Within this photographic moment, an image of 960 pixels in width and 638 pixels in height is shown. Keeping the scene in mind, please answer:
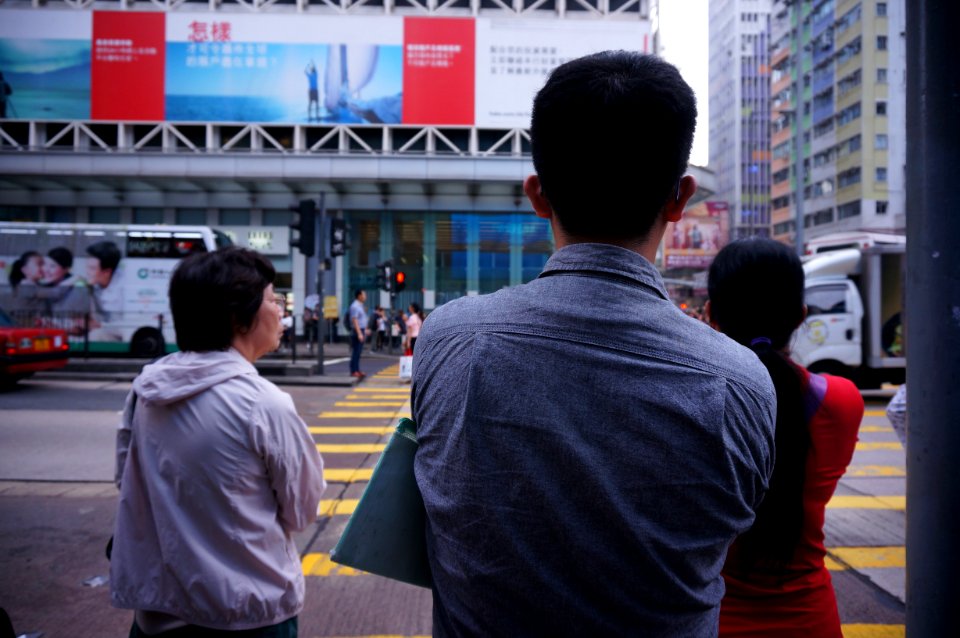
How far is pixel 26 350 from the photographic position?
36.9ft

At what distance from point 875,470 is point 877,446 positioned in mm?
1518

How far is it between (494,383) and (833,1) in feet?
214

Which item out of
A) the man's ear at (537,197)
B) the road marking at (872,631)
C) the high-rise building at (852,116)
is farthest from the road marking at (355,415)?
the high-rise building at (852,116)

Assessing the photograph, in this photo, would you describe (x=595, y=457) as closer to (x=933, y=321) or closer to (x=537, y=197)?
(x=537, y=197)

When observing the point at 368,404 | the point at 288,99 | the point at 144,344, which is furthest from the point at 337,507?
the point at 288,99

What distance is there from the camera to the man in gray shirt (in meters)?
0.92

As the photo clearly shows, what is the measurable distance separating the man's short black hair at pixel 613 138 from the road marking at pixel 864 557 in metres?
4.10

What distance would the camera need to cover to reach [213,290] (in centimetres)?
188

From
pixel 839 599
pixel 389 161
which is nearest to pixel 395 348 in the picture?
pixel 389 161

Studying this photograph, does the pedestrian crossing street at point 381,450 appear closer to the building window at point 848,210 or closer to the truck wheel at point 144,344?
the truck wheel at point 144,344

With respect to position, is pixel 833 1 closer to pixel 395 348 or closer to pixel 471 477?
pixel 395 348

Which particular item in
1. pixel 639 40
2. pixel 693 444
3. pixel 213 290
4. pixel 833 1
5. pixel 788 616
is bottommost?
pixel 788 616

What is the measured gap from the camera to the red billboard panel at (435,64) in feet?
96.9

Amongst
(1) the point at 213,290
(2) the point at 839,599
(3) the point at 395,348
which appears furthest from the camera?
(3) the point at 395,348
